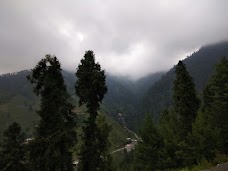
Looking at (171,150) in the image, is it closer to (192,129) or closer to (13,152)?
(192,129)

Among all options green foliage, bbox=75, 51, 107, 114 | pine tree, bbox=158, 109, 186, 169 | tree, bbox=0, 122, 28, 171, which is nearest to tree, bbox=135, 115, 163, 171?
pine tree, bbox=158, 109, 186, 169

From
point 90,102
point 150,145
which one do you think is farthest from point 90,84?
point 150,145

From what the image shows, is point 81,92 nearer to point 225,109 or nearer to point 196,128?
point 196,128

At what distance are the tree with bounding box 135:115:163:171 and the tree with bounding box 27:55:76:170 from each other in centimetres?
1797

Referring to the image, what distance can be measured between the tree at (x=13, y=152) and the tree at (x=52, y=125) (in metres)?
6.11

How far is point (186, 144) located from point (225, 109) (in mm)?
7897

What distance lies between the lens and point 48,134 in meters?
37.1

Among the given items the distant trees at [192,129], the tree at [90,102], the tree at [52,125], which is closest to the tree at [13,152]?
the tree at [52,125]

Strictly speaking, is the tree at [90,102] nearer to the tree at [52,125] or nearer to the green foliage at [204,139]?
the tree at [52,125]

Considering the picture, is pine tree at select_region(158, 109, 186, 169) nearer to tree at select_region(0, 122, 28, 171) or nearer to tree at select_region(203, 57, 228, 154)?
tree at select_region(203, 57, 228, 154)

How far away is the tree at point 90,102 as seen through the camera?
4106 centimetres

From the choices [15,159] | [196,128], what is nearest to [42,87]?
[15,159]

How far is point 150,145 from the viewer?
54062 millimetres

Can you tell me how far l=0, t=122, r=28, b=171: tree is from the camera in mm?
43000
